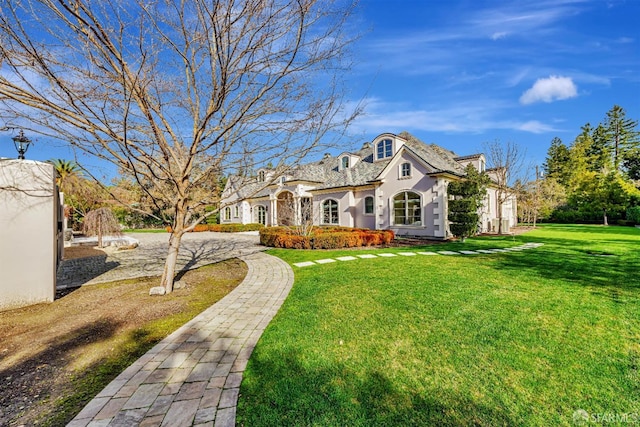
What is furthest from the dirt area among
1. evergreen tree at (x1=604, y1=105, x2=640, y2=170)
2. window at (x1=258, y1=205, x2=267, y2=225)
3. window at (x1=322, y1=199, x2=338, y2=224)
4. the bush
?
evergreen tree at (x1=604, y1=105, x2=640, y2=170)

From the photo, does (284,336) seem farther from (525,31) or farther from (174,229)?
(525,31)

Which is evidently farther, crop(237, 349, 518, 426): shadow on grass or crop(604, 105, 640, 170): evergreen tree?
crop(604, 105, 640, 170): evergreen tree

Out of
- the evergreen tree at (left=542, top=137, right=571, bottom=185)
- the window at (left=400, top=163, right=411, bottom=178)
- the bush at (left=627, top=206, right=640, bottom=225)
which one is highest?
the evergreen tree at (left=542, top=137, right=571, bottom=185)

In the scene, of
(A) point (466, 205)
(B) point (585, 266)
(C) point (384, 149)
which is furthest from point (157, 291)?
(C) point (384, 149)

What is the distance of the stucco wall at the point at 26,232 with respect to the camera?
4.63m

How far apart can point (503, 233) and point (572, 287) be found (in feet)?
46.6

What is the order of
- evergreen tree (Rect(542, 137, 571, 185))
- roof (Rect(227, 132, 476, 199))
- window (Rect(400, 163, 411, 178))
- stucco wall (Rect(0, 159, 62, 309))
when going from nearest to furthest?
1. stucco wall (Rect(0, 159, 62, 309))
2. window (Rect(400, 163, 411, 178))
3. roof (Rect(227, 132, 476, 199))
4. evergreen tree (Rect(542, 137, 571, 185))

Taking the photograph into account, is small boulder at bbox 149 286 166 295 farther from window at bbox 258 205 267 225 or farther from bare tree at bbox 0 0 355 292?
window at bbox 258 205 267 225

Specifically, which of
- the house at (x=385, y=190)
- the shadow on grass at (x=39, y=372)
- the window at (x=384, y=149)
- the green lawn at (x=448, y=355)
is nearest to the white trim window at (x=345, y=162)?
the house at (x=385, y=190)

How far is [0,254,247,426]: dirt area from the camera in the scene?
2.47 metres

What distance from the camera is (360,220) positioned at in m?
18.8

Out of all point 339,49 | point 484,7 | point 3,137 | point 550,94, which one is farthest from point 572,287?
point 550,94

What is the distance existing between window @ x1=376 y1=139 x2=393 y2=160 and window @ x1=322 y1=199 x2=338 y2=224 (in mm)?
4609

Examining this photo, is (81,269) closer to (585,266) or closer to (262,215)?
(585,266)
